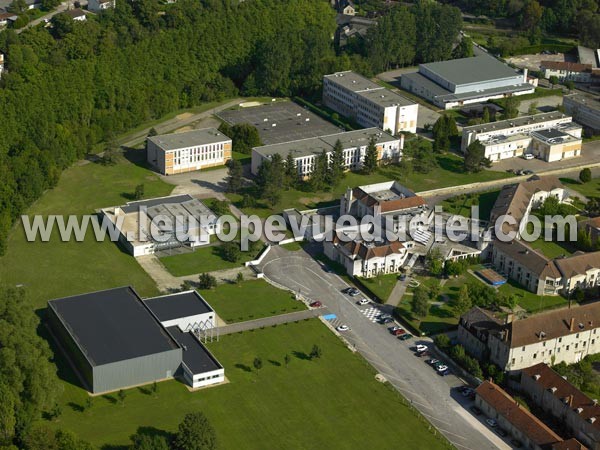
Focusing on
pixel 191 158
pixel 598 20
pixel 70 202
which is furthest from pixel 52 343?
pixel 598 20

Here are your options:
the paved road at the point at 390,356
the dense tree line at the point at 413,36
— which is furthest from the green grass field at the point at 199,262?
the dense tree line at the point at 413,36

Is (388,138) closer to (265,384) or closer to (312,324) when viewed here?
(312,324)

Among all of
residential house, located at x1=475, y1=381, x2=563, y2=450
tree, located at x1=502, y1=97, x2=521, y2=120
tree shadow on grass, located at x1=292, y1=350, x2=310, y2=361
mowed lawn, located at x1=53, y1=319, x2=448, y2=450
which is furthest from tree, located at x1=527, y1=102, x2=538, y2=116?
residential house, located at x1=475, y1=381, x2=563, y2=450

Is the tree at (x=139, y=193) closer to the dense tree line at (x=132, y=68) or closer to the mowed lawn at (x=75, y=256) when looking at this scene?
the mowed lawn at (x=75, y=256)

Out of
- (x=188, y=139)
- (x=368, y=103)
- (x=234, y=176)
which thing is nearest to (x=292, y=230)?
(x=234, y=176)

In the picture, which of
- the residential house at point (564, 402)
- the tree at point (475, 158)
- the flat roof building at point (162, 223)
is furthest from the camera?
the tree at point (475, 158)

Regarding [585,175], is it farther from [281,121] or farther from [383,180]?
[281,121]
